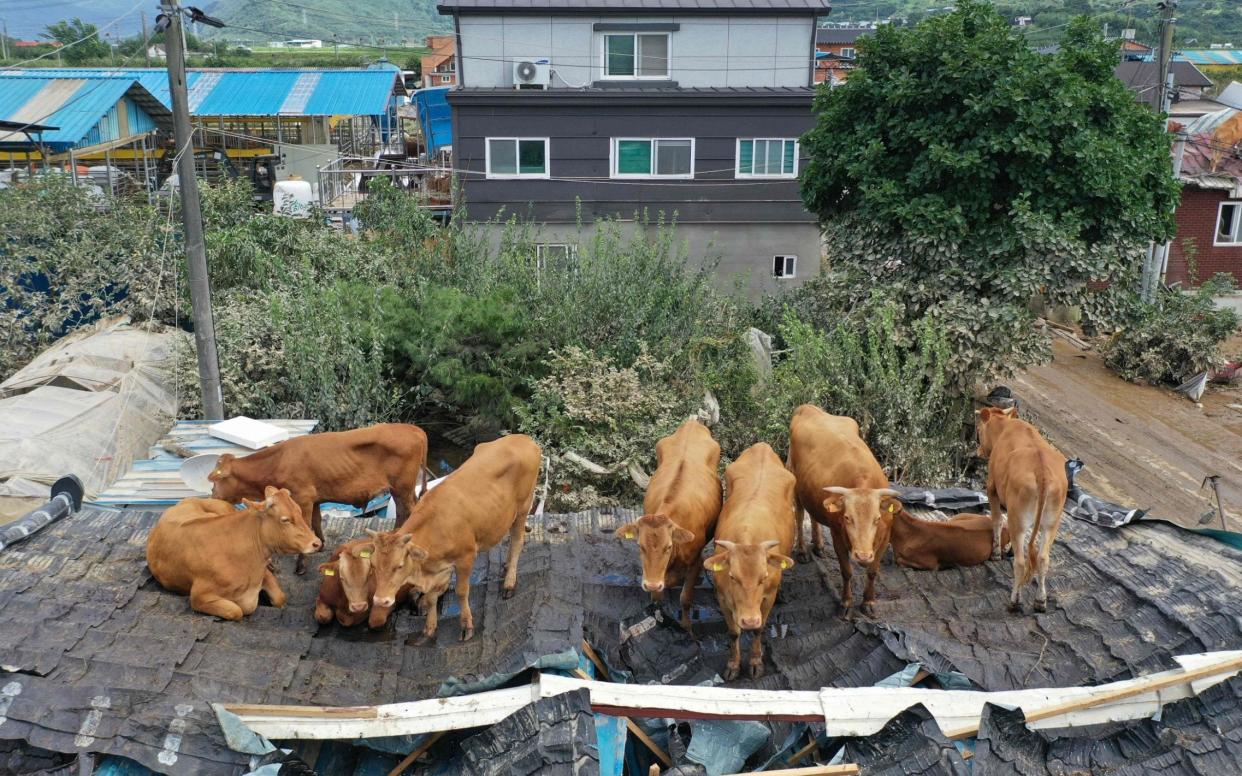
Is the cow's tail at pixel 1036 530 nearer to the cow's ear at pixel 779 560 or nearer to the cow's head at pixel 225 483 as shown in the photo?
the cow's ear at pixel 779 560

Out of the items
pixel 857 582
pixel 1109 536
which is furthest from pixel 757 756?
pixel 1109 536

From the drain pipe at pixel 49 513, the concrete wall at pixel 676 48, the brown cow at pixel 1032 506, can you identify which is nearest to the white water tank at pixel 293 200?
the concrete wall at pixel 676 48

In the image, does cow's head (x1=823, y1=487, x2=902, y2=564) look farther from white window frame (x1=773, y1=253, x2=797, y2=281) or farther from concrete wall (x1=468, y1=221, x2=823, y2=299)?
white window frame (x1=773, y1=253, x2=797, y2=281)

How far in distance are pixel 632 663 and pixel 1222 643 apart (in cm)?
388

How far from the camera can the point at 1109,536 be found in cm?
849

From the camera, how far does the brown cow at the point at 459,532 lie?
7.16 m

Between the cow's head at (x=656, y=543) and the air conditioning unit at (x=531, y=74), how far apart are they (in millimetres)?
16128

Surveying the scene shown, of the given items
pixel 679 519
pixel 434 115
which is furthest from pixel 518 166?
pixel 679 519

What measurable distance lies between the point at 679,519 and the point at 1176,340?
1522cm

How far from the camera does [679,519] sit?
7996mm

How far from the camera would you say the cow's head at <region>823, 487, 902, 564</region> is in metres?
7.36

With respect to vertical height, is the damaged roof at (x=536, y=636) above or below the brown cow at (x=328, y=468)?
below

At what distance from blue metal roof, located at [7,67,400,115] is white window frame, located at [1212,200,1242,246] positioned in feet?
72.4

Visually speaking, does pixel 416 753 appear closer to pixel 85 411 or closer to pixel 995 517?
pixel 995 517
